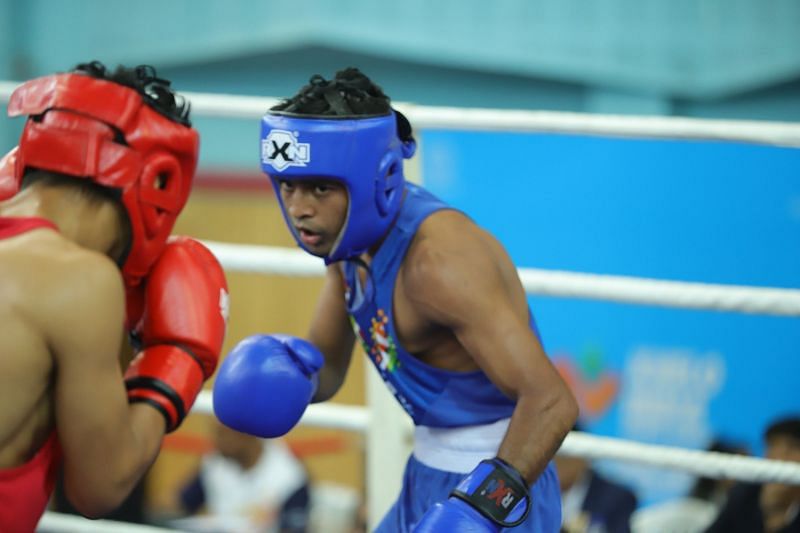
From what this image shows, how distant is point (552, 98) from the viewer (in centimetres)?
607

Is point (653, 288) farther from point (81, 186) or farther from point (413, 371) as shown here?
point (81, 186)

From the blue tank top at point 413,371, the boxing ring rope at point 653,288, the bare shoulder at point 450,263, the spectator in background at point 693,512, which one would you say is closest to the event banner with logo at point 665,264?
the spectator in background at point 693,512

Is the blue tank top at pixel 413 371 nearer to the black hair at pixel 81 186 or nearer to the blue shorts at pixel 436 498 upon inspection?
the blue shorts at pixel 436 498

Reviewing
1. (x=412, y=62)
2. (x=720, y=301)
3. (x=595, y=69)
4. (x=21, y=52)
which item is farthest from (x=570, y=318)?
(x=21, y=52)

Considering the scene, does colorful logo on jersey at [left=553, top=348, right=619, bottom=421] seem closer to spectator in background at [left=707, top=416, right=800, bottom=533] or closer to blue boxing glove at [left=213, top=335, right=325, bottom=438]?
spectator in background at [left=707, top=416, right=800, bottom=533]

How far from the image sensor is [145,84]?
1.75m

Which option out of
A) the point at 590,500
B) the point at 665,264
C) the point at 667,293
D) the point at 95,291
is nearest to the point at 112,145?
the point at 95,291

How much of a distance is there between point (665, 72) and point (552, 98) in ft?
1.95

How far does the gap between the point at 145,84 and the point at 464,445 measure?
30.0 inches

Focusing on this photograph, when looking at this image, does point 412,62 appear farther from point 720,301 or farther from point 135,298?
point 135,298

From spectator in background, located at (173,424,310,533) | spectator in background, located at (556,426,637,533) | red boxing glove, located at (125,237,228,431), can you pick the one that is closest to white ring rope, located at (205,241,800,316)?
red boxing glove, located at (125,237,228,431)

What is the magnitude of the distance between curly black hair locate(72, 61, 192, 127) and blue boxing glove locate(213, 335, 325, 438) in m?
0.39

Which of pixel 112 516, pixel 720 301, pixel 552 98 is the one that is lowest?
pixel 112 516

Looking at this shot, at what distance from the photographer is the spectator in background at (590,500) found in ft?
10.2
